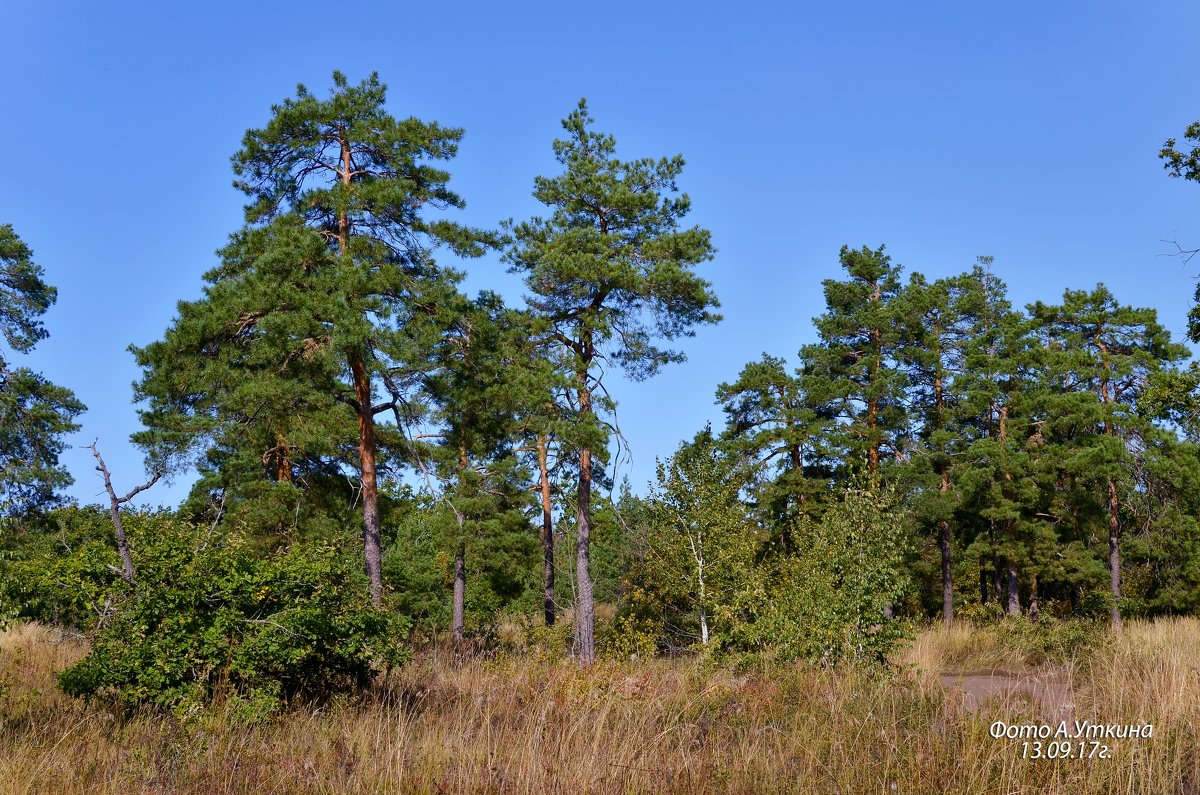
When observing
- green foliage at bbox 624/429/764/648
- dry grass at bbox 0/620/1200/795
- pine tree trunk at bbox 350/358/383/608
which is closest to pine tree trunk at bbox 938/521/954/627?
green foliage at bbox 624/429/764/648

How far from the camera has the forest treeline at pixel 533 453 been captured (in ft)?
31.9

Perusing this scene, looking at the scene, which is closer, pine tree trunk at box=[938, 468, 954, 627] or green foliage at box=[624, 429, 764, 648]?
green foliage at box=[624, 429, 764, 648]

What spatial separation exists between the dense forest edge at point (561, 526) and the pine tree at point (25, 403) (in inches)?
3.8

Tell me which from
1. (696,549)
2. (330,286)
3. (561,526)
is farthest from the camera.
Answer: (561,526)

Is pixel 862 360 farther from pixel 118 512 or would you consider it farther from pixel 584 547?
pixel 118 512

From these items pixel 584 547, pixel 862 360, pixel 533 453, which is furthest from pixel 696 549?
pixel 862 360

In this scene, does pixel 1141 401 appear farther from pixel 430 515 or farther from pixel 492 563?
pixel 492 563

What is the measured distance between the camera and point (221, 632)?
8898mm

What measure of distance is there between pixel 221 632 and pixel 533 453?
20.1m

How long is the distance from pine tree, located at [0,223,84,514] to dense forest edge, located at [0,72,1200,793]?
3.8 inches

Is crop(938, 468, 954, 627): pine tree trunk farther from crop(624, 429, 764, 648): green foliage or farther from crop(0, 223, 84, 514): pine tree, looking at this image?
crop(0, 223, 84, 514): pine tree

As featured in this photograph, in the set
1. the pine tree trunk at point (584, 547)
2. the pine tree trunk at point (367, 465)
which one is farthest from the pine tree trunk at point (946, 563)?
the pine tree trunk at point (367, 465)

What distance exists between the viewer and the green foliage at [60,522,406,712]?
879 centimetres

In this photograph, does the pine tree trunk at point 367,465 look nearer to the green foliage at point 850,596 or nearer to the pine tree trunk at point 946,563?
the green foliage at point 850,596
